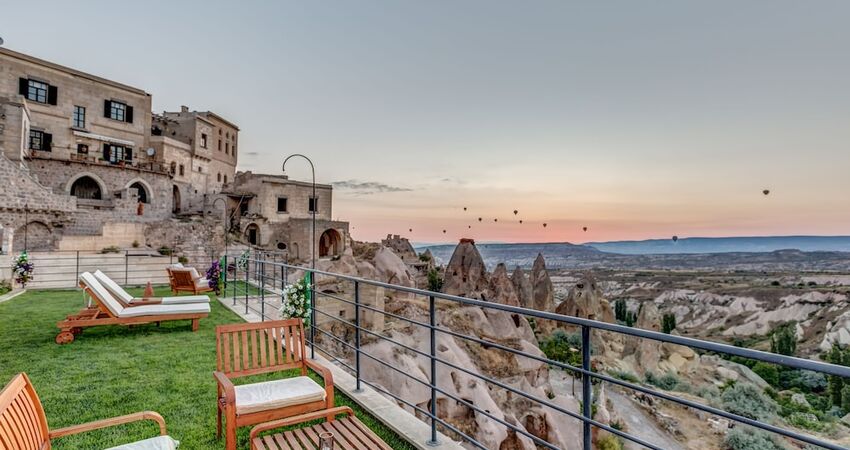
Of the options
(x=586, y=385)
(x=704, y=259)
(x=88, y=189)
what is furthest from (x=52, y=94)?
(x=704, y=259)

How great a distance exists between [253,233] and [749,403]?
135 ft

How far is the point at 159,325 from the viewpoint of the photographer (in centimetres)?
746

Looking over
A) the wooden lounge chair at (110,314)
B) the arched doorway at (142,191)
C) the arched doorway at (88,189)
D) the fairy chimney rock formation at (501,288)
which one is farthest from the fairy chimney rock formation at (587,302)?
the arched doorway at (88,189)

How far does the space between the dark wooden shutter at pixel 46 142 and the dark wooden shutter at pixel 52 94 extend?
2.53 m

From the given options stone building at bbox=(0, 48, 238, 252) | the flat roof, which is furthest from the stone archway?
the flat roof

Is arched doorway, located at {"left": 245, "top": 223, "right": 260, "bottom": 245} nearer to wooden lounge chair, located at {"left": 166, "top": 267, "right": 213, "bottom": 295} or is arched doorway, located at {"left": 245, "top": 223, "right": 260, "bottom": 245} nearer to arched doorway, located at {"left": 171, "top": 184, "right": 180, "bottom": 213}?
arched doorway, located at {"left": 171, "top": 184, "right": 180, "bottom": 213}

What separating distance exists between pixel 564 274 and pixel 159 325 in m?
90.1

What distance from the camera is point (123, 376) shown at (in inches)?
184

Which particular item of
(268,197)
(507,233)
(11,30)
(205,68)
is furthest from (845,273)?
(11,30)

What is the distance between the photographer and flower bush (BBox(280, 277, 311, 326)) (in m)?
5.39

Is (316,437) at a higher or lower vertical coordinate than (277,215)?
lower

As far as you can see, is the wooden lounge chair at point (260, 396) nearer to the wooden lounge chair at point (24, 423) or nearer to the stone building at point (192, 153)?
the wooden lounge chair at point (24, 423)

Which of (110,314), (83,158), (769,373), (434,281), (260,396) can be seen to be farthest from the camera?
(434,281)

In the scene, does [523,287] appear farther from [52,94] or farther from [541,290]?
[52,94]
